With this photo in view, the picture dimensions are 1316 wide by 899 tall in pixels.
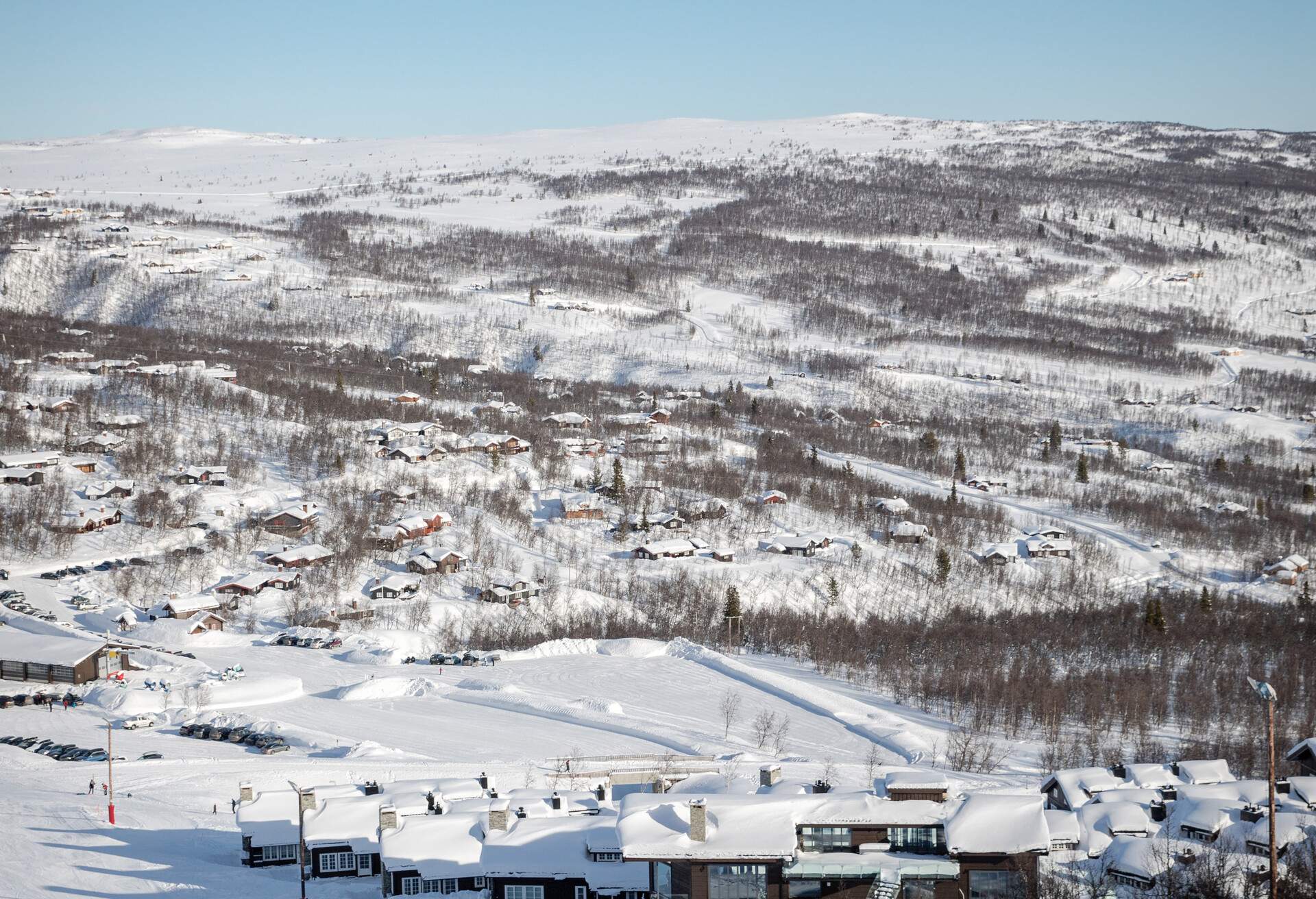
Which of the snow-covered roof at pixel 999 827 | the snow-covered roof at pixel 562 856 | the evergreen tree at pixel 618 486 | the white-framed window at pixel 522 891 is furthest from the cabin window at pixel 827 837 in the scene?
the evergreen tree at pixel 618 486

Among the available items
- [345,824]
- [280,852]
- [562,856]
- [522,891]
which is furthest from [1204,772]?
[280,852]

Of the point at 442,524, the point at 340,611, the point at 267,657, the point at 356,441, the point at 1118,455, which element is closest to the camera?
the point at 267,657

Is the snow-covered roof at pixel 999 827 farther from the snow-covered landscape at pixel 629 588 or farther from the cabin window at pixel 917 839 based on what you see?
the cabin window at pixel 917 839

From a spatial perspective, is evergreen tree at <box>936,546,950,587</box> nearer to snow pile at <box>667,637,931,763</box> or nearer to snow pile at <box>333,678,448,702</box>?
snow pile at <box>667,637,931,763</box>

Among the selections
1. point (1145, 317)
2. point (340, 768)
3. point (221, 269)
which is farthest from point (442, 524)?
point (1145, 317)

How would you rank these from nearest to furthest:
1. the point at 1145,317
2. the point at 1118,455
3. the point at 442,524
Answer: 1. the point at 442,524
2. the point at 1118,455
3. the point at 1145,317

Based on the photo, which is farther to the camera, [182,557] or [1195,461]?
[1195,461]

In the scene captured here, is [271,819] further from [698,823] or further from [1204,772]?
[1204,772]

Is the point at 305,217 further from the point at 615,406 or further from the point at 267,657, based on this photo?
the point at 267,657
